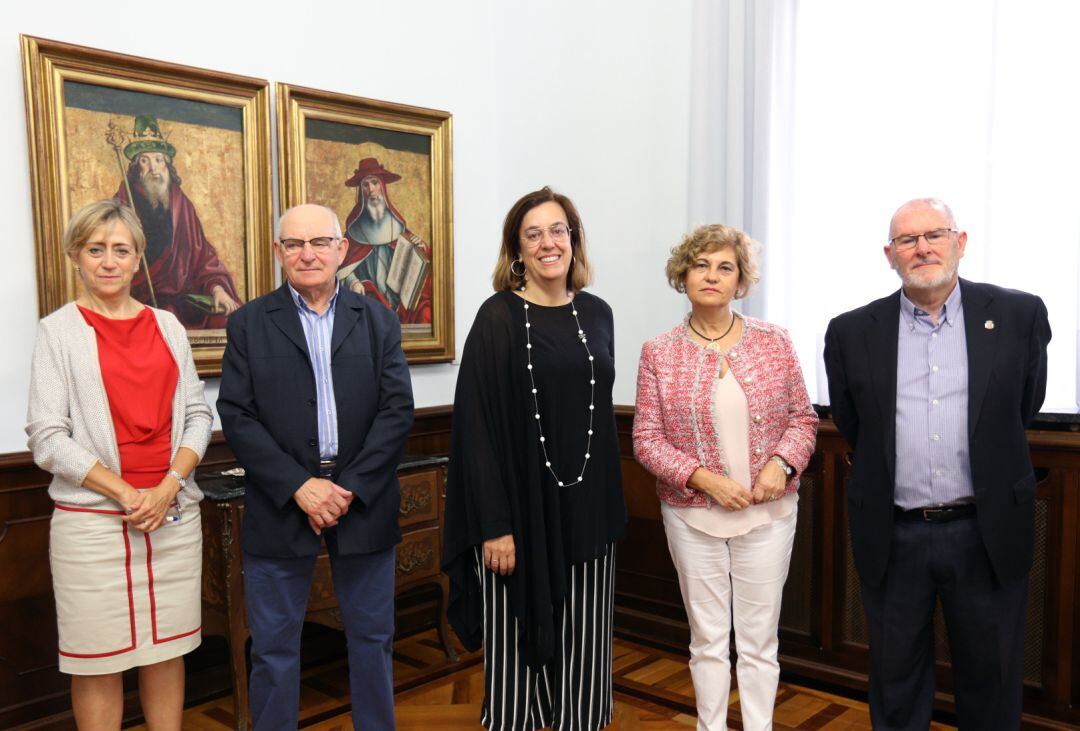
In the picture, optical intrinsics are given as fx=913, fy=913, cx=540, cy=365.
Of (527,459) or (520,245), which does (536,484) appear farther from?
(520,245)

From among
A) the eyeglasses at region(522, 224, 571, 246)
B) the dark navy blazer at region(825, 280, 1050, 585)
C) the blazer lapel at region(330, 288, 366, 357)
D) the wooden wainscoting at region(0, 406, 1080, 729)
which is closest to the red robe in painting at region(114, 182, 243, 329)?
the wooden wainscoting at region(0, 406, 1080, 729)

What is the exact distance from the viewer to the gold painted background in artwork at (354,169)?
369 centimetres

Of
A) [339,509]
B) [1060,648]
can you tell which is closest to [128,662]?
[339,509]

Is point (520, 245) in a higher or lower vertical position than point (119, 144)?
lower

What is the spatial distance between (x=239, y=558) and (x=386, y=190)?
1719 millimetres

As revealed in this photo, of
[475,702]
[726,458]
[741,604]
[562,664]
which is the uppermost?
[726,458]

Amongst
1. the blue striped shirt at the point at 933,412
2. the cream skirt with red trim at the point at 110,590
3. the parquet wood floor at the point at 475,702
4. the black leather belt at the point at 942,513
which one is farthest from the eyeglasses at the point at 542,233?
the parquet wood floor at the point at 475,702

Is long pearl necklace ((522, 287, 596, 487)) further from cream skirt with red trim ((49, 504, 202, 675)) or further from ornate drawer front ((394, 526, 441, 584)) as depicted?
ornate drawer front ((394, 526, 441, 584))

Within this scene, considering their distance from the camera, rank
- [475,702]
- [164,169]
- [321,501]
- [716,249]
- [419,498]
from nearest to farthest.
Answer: [321,501] < [716,249] < [164,169] < [475,702] < [419,498]

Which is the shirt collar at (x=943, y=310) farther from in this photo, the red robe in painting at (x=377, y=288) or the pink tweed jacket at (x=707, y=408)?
the red robe in painting at (x=377, y=288)

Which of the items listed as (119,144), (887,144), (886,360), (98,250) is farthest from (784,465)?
(119,144)

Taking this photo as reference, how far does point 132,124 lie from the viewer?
3.15 meters

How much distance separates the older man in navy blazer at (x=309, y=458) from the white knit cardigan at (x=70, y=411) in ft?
1.03

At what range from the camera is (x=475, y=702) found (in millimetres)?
3338
